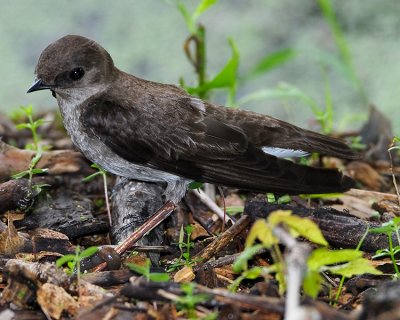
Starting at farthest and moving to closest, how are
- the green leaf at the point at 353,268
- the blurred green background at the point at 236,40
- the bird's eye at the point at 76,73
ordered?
the blurred green background at the point at 236,40 < the bird's eye at the point at 76,73 < the green leaf at the point at 353,268

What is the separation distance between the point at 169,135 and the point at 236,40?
5638mm

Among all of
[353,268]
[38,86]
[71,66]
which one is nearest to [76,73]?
[71,66]

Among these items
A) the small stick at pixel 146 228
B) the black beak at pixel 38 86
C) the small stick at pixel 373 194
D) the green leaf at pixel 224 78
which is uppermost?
the black beak at pixel 38 86

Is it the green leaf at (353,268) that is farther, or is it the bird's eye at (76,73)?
the bird's eye at (76,73)

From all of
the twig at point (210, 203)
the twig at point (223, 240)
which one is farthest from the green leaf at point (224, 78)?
the twig at point (223, 240)

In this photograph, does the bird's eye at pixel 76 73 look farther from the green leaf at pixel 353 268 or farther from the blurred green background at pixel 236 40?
the blurred green background at pixel 236 40

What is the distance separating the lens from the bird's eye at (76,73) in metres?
6.05

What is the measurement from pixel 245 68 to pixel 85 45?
489 cm

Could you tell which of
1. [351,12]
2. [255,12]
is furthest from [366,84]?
[255,12]

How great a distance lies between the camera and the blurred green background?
34.2ft

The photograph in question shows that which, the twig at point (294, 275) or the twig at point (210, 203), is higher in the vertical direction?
the twig at point (294, 275)

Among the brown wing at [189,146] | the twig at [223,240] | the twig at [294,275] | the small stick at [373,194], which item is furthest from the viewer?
the small stick at [373,194]

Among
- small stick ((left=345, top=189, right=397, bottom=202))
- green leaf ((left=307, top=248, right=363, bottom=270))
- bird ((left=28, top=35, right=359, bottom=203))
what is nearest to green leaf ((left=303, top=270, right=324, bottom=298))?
green leaf ((left=307, top=248, right=363, bottom=270))

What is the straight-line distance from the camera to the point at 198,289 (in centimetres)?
388
